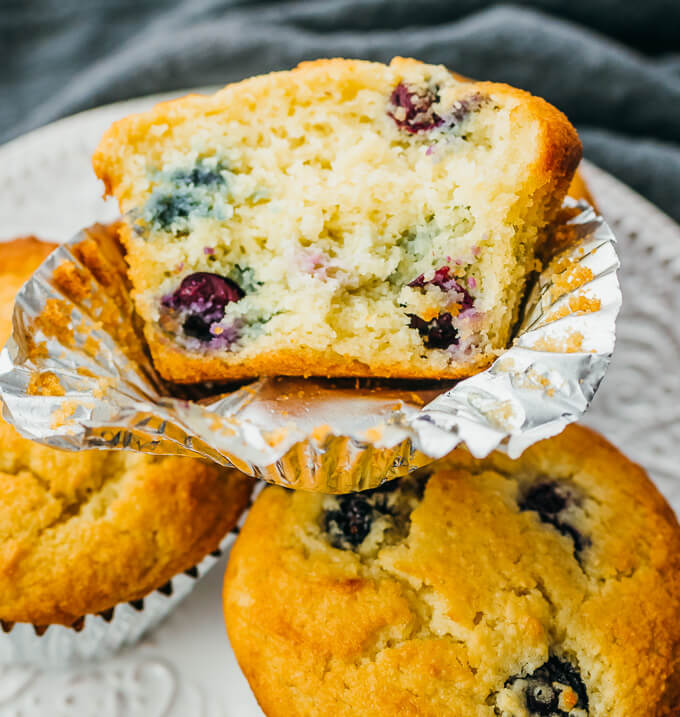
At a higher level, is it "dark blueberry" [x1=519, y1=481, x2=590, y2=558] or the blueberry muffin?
the blueberry muffin

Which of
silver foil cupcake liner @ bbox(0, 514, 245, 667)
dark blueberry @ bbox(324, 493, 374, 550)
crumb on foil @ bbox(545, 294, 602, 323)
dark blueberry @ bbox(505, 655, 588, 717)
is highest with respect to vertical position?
crumb on foil @ bbox(545, 294, 602, 323)

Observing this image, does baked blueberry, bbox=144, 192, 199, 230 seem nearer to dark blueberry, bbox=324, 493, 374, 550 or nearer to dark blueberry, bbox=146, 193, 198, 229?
dark blueberry, bbox=146, 193, 198, 229

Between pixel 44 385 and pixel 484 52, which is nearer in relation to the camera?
pixel 44 385

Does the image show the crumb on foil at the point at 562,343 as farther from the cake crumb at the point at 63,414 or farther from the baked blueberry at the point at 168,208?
the cake crumb at the point at 63,414

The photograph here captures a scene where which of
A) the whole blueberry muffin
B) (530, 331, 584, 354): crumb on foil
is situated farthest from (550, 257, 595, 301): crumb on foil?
the whole blueberry muffin

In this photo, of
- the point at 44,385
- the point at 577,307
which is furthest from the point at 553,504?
the point at 44,385

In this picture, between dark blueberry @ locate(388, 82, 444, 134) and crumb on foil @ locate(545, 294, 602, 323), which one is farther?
dark blueberry @ locate(388, 82, 444, 134)

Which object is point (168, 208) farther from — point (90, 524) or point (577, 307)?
point (577, 307)
